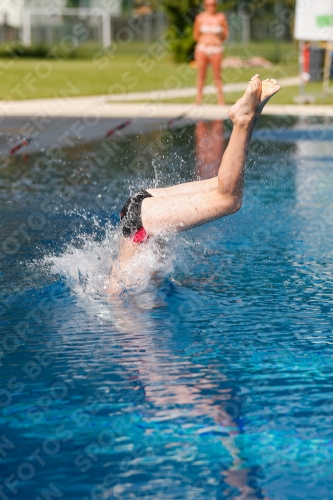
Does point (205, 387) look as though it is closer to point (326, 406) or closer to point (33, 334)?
point (326, 406)

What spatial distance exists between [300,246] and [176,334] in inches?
81.1

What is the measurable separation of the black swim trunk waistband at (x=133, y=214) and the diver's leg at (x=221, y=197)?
0.04m

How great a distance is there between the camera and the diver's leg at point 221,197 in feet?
14.2

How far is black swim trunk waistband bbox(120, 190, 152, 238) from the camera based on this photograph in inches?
184

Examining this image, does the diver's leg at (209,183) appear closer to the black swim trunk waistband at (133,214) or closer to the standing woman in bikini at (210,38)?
the black swim trunk waistband at (133,214)

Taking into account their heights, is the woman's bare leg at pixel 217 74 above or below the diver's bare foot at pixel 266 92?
below

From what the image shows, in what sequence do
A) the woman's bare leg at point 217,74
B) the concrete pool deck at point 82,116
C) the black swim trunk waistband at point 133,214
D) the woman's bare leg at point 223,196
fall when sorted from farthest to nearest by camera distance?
the woman's bare leg at point 217,74
the concrete pool deck at point 82,116
the black swim trunk waistband at point 133,214
the woman's bare leg at point 223,196

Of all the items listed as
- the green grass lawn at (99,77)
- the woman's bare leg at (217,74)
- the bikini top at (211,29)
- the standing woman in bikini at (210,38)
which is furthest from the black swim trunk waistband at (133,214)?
the green grass lawn at (99,77)

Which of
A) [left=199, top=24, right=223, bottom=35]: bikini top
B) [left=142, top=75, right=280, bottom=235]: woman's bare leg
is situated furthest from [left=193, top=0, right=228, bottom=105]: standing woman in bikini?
[left=142, top=75, right=280, bottom=235]: woman's bare leg

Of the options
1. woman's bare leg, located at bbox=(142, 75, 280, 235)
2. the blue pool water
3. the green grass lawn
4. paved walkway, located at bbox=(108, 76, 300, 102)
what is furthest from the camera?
the green grass lawn

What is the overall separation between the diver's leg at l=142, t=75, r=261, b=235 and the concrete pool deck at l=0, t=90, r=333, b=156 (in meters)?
6.31

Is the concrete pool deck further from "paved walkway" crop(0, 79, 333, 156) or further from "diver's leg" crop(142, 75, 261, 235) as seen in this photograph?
"diver's leg" crop(142, 75, 261, 235)

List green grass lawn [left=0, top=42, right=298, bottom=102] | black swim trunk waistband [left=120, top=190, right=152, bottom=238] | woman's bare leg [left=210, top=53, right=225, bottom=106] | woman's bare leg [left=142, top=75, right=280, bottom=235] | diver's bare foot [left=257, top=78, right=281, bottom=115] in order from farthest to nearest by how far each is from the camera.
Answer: green grass lawn [left=0, top=42, right=298, bottom=102] → woman's bare leg [left=210, top=53, right=225, bottom=106] → black swim trunk waistband [left=120, top=190, right=152, bottom=238] → diver's bare foot [left=257, top=78, right=281, bottom=115] → woman's bare leg [left=142, top=75, right=280, bottom=235]

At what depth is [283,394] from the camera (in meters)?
3.67
